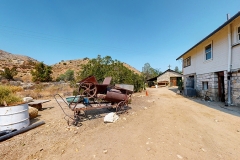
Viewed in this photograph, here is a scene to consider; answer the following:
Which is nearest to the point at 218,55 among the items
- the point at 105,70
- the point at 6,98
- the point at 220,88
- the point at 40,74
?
the point at 220,88

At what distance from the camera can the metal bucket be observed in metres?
3.74

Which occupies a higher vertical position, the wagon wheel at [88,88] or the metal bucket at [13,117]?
the wagon wheel at [88,88]

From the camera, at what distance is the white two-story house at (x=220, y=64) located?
273 inches

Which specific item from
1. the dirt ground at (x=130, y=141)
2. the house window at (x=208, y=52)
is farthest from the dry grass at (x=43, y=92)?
the house window at (x=208, y=52)

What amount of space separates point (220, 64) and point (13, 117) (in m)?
11.9

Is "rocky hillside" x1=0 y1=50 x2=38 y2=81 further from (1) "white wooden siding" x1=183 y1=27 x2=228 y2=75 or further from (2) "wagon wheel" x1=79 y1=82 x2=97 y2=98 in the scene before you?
(1) "white wooden siding" x1=183 y1=27 x2=228 y2=75

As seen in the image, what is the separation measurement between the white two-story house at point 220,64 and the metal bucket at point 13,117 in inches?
424

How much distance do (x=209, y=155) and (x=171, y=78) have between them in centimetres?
3005

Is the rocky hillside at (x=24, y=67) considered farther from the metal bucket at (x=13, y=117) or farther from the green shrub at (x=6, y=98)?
the metal bucket at (x=13, y=117)

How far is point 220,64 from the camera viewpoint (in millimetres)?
8133

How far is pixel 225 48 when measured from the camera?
7730mm

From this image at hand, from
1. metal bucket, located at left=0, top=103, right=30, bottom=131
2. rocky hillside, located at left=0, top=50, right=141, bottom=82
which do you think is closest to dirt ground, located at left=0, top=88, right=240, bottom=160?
metal bucket, located at left=0, top=103, right=30, bottom=131

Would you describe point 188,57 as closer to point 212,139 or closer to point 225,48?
point 225,48

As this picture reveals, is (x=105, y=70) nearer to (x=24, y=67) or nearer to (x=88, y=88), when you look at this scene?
(x=88, y=88)
